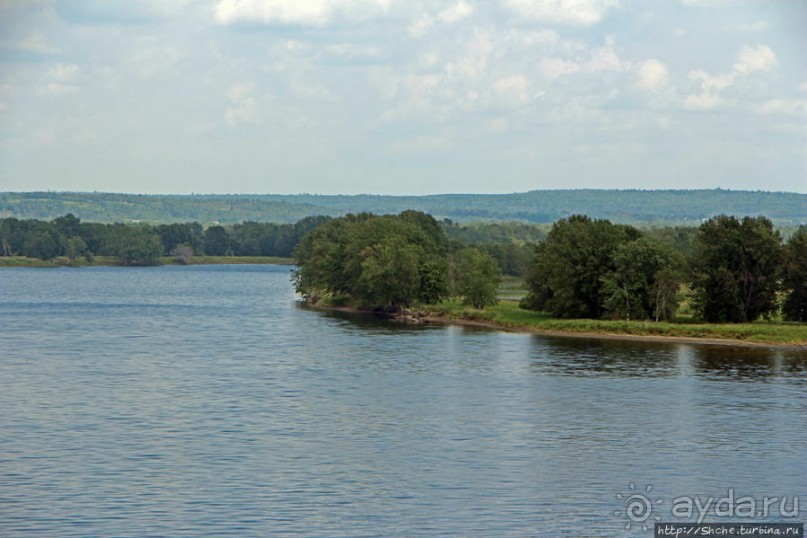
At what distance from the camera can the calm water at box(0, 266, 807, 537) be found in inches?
1508

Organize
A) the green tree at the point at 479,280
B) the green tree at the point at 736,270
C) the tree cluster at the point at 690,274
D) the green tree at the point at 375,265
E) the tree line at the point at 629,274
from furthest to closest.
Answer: the green tree at the point at 375,265 < the green tree at the point at 479,280 < the tree line at the point at 629,274 < the tree cluster at the point at 690,274 < the green tree at the point at 736,270

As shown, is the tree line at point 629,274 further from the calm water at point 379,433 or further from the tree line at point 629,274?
the calm water at point 379,433

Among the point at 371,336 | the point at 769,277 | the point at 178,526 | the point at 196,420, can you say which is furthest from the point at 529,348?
the point at 178,526

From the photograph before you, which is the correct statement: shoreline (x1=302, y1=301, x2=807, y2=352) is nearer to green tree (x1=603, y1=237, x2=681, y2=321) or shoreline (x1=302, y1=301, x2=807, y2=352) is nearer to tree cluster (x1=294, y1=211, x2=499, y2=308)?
tree cluster (x1=294, y1=211, x2=499, y2=308)

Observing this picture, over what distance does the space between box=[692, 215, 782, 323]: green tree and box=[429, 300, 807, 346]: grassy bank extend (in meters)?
1.81

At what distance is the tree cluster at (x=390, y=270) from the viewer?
372 feet

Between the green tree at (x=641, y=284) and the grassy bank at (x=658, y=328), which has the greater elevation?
the green tree at (x=641, y=284)

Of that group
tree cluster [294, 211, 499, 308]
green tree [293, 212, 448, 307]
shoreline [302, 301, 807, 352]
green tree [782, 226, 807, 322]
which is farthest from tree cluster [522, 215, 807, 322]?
green tree [293, 212, 448, 307]

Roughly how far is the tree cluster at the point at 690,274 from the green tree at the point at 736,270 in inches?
3.2

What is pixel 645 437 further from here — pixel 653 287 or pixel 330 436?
pixel 653 287

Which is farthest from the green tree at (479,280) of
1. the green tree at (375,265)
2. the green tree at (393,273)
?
the green tree at (393,273)

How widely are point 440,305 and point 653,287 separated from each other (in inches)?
1060

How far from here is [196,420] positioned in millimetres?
53812

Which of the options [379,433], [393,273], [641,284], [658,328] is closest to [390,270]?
[393,273]
